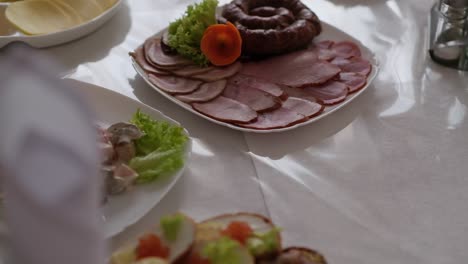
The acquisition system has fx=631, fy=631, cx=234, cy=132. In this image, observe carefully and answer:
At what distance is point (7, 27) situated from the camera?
180 centimetres

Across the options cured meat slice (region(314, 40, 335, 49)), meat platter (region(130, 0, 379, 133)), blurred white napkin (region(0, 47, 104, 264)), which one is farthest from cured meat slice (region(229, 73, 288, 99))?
blurred white napkin (region(0, 47, 104, 264))

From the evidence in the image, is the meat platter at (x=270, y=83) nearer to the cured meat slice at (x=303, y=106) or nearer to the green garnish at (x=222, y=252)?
the cured meat slice at (x=303, y=106)

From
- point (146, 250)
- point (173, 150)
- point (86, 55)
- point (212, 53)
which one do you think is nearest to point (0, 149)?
point (146, 250)

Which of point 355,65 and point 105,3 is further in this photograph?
point 105,3

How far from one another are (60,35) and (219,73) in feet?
1.55

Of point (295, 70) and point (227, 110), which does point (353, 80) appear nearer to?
point (295, 70)

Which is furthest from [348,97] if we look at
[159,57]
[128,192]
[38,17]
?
[38,17]

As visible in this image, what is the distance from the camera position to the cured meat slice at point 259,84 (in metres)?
1.58

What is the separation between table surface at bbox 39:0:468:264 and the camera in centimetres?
122

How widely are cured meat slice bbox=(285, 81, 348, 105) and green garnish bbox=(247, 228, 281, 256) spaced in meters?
0.64

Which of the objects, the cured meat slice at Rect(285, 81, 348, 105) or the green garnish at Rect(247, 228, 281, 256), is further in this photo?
the cured meat slice at Rect(285, 81, 348, 105)

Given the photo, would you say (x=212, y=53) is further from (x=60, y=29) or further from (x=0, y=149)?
(x=0, y=149)

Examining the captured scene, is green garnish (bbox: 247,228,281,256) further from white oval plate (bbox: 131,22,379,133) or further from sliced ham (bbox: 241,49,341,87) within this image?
sliced ham (bbox: 241,49,341,87)

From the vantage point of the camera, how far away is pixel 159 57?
5.57 feet
